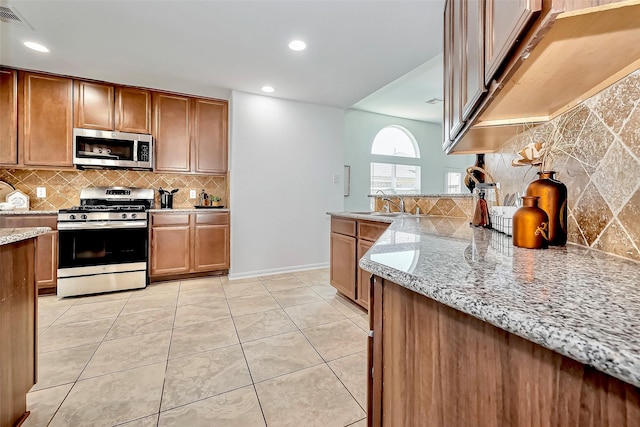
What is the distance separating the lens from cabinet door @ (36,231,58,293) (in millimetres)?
2834

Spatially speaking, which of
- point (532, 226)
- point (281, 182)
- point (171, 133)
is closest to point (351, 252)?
point (281, 182)

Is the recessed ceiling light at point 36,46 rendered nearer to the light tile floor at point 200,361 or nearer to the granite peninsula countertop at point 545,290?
the light tile floor at point 200,361

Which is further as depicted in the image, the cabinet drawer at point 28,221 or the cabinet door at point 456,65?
the cabinet drawer at point 28,221

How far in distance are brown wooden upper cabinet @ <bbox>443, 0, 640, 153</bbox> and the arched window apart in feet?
14.7

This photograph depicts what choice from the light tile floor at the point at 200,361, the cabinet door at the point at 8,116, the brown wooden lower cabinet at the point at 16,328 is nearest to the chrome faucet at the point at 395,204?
the light tile floor at the point at 200,361

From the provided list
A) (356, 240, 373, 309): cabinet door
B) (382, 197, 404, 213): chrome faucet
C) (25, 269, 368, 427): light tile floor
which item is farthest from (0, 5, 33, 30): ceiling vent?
(382, 197, 404, 213): chrome faucet

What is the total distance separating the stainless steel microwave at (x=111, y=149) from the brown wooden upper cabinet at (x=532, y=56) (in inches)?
133

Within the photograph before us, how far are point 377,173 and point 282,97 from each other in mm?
2841

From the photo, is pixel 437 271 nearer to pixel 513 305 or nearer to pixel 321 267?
pixel 513 305

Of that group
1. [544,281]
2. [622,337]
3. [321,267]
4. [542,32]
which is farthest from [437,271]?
[321,267]

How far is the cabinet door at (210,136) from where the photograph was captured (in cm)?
361

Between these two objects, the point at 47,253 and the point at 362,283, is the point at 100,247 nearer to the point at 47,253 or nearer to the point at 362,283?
the point at 47,253

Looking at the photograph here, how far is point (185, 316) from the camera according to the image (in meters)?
2.41

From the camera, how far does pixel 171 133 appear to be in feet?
11.4
